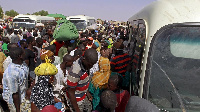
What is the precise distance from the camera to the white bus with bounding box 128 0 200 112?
1.84 m

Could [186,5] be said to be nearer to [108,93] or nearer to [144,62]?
[144,62]

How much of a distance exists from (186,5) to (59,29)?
4296 millimetres

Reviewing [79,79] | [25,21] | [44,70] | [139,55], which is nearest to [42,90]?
[44,70]

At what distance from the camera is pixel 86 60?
8.35 feet

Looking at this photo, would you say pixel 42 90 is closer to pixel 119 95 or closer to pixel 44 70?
pixel 44 70

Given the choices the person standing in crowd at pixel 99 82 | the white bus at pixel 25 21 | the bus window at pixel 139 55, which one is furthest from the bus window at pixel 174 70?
the white bus at pixel 25 21

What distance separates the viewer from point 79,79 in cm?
261

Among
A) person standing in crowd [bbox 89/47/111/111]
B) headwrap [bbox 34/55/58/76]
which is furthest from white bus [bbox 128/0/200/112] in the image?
headwrap [bbox 34/55/58/76]

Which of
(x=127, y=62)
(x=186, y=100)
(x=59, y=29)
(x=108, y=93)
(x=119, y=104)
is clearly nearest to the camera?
(x=186, y=100)

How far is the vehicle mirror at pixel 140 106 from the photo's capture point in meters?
1.36

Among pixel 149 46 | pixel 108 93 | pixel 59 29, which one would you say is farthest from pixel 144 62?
pixel 59 29

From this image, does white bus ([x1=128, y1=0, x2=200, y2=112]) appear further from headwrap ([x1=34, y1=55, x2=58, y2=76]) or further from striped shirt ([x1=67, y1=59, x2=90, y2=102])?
headwrap ([x1=34, y1=55, x2=58, y2=76])

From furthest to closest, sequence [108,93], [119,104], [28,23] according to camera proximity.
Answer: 1. [28,23]
2. [119,104]
3. [108,93]

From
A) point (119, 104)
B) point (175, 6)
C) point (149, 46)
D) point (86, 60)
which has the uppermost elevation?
point (175, 6)
